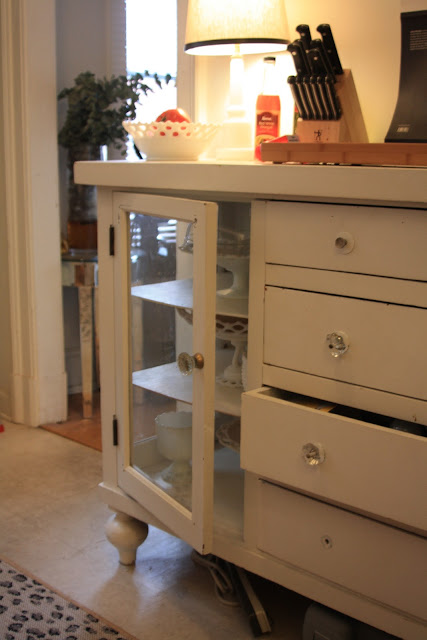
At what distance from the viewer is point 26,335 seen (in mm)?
2504

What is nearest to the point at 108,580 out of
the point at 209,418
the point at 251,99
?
the point at 209,418

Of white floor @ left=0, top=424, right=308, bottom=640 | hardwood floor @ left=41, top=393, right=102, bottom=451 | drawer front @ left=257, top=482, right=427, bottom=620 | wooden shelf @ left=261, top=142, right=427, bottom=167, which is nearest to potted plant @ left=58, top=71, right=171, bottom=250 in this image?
hardwood floor @ left=41, top=393, right=102, bottom=451

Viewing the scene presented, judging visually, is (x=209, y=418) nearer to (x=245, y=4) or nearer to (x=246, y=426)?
(x=246, y=426)

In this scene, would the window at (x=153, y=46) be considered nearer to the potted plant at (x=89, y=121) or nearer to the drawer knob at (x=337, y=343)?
the potted plant at (x=89, y=121)

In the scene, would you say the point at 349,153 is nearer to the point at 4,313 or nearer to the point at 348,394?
the point at 348,394

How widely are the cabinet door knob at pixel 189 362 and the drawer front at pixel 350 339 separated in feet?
0.44

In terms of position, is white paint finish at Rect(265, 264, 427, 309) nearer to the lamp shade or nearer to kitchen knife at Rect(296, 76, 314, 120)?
kitchen knife at Rect(296, 76, 314, 120)

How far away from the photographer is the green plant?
246 centimetres

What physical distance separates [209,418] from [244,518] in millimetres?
266

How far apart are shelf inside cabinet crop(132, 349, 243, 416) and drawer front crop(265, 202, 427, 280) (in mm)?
326

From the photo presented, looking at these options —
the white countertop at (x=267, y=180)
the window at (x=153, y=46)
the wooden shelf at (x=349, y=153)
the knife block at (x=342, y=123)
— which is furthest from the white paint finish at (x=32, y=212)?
the wooden shelf at (x=349, y=153)

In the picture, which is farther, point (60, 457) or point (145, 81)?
point (145, 81)

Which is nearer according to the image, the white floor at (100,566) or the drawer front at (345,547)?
the drawer front at (345,547)

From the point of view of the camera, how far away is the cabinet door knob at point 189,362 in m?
1.25
